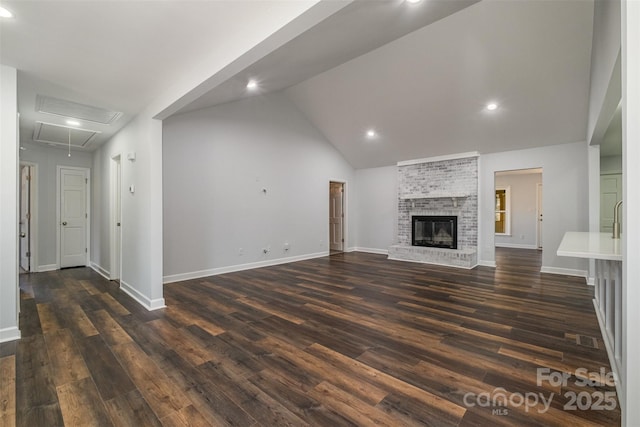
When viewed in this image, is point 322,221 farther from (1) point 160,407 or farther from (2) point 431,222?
(1) point 160,407

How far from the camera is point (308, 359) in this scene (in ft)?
7.75

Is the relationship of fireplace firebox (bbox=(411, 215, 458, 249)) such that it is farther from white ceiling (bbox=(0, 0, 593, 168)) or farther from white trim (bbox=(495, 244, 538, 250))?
white trim (bbox=(495, 244, 538, 250))

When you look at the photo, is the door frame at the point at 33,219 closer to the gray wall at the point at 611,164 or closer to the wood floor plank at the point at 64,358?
the wood floor plank at the point at 64,358

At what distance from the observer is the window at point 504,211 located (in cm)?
959

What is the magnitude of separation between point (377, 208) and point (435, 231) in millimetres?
1725

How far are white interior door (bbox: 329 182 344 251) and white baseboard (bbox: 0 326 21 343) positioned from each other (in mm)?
6650

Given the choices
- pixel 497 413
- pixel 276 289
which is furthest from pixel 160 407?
pixel 276 289

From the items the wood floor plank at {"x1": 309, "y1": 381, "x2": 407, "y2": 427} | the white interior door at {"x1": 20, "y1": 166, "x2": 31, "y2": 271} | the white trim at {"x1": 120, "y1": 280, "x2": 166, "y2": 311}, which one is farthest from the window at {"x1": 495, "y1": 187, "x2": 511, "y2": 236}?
the white interior door at {"x1": 20, "y1": 166, "x2": 31, "y2": 271}

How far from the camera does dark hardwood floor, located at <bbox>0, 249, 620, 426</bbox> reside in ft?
5.73

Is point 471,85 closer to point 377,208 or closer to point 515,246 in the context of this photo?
point 377,208

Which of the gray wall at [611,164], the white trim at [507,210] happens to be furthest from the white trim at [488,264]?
the white trim at [507,210]

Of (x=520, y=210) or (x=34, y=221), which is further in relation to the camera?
(x=520, y=210)

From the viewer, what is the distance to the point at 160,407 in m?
1.78

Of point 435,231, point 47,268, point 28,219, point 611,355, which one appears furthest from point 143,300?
point 435,231
